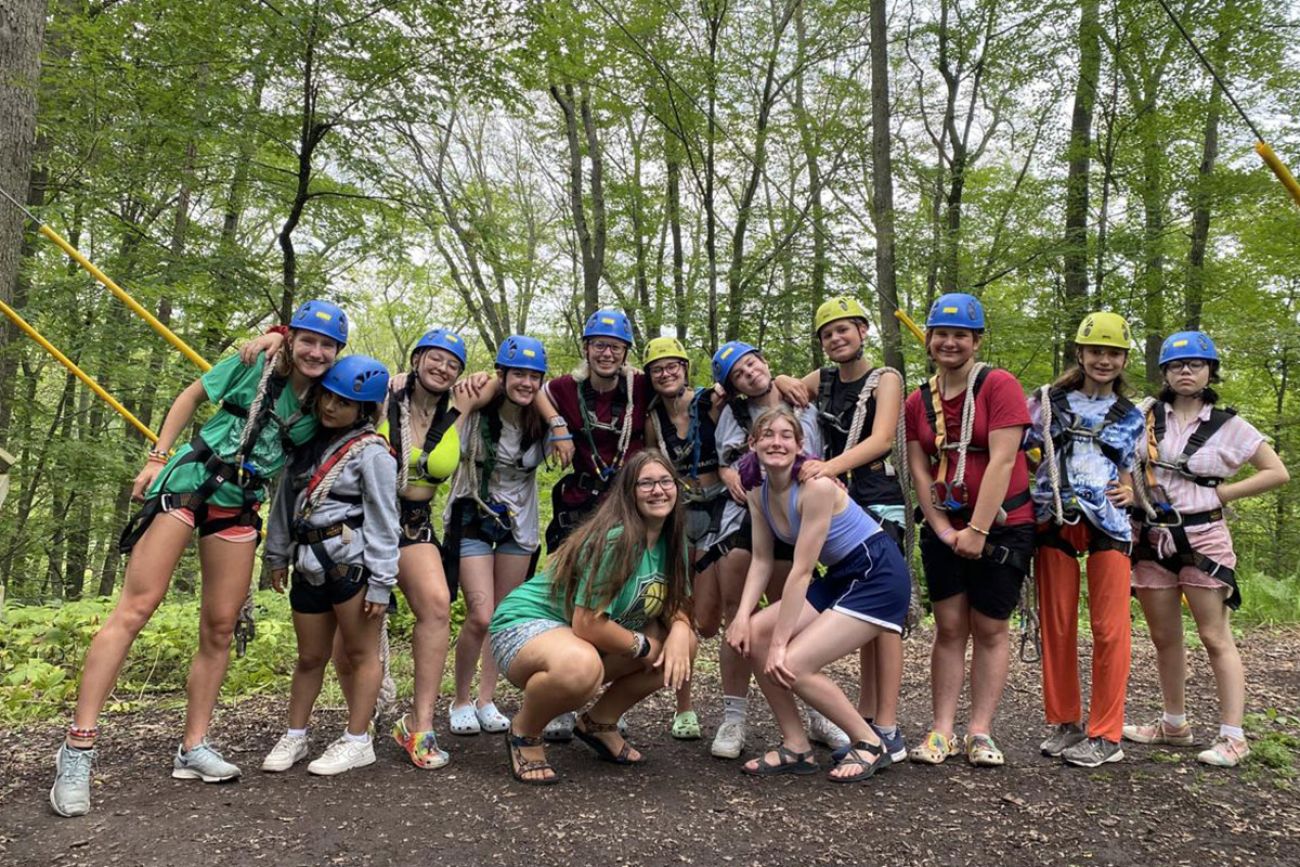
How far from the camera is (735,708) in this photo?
4.28 metres

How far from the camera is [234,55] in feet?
22.5

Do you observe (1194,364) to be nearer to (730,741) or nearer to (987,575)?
(987,575)

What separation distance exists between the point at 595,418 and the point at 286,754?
2.37 m

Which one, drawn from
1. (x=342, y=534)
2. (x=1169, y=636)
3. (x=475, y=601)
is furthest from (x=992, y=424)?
(x=342, y=534)

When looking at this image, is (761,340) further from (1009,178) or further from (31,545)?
(31,545)

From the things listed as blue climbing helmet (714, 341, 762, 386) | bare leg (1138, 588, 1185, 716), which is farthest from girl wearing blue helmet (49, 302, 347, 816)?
bare leg (1138, 588, 1185, 716)

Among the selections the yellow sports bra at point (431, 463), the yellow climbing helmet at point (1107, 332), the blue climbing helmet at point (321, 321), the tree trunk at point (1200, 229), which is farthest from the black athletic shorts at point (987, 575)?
the tree trunk at point (1200, 229)

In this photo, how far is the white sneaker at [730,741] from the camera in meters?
4.16

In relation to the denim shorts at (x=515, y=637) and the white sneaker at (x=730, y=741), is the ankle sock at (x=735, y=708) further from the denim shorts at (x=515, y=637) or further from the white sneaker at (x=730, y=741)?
the denim shorts at (x=515, y=637)

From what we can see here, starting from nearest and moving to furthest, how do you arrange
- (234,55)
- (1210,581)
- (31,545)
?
(1210,581) → (234,55) → (31,545)

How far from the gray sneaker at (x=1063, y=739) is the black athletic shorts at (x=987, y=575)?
821 mm

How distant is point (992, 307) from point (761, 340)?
12.7 feet

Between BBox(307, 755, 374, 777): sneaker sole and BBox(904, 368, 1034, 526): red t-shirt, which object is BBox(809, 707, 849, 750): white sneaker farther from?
BBox(307, 755, 374, 777): sneaker sole

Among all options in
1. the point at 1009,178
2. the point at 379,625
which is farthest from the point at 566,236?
the point at 379,625
